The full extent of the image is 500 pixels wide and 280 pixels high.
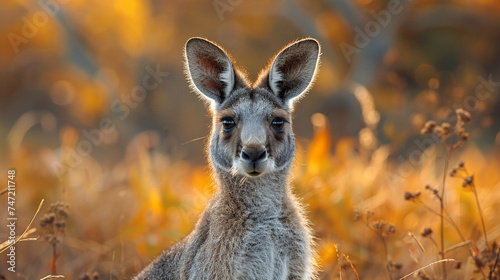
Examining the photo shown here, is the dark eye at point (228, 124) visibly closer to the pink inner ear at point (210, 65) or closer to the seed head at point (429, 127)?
the pink inner ear at point (210, 65)

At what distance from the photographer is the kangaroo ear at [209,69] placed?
469cm

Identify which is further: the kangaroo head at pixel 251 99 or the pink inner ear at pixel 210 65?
the pink inner ear at pixel 210 65

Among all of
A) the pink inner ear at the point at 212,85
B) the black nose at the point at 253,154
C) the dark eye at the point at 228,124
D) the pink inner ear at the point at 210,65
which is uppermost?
the pink inner ear at the point at 210,65

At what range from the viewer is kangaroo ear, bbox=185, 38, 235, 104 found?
4691 millimetres

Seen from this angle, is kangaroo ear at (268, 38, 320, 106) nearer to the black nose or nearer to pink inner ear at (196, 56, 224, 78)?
pink inner ear at (196, 56, 224, 78)

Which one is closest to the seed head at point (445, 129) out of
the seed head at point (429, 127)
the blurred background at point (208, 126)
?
the seed head at point (429, 127)

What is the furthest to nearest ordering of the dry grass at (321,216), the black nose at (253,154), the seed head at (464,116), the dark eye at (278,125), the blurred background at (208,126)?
the blurred background at (208,126) < the dry grass at (321,216) < the dark eye at (278,125) < the seed head at (464,116) < the black nose at (253,154)

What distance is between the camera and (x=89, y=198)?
7.85m

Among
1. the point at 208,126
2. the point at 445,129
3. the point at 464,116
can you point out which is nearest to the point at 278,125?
the point at 208,126

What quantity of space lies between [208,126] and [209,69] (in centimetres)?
61

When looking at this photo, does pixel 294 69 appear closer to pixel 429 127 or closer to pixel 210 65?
pixel 210 65

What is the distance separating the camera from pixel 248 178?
443 cm

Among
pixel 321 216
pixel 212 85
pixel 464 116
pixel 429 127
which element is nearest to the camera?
pixel 464 116

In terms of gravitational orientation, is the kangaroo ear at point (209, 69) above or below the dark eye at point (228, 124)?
above
